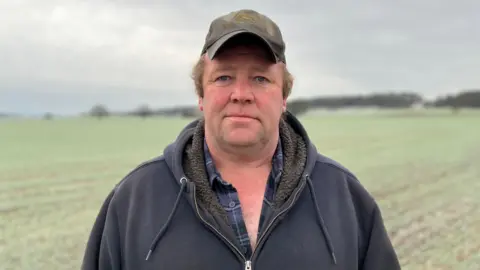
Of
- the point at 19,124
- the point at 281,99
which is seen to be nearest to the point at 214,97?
the point at 281,99

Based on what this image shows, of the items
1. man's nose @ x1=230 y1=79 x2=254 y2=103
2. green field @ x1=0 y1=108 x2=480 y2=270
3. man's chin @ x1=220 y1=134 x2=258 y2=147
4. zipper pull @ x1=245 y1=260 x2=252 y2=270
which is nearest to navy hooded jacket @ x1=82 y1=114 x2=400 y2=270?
zipper pull @ x1=245 y1=260 x2=252 y2=270

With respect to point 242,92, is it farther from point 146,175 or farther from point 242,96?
point 146,175

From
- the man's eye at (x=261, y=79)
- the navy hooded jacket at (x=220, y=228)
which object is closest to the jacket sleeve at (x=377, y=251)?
the navy hooded jacket at (x=220, y=228)

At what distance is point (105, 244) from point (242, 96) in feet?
2.88

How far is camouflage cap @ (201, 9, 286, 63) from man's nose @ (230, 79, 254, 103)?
6.1 inches

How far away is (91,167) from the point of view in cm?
1475

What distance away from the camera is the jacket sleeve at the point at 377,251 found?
2.48 m

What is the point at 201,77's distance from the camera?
2436mm

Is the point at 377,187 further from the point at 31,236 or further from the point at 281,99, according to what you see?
the point at 281,99

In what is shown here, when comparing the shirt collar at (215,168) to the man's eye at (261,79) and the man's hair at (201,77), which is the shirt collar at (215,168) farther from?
the man's eye at (261,79)

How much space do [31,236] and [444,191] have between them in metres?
→ 7.89

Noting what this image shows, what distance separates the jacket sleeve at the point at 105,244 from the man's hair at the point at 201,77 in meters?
0.62

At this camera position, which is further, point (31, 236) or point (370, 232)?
point (31, 236)

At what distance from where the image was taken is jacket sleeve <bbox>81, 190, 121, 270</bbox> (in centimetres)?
236
